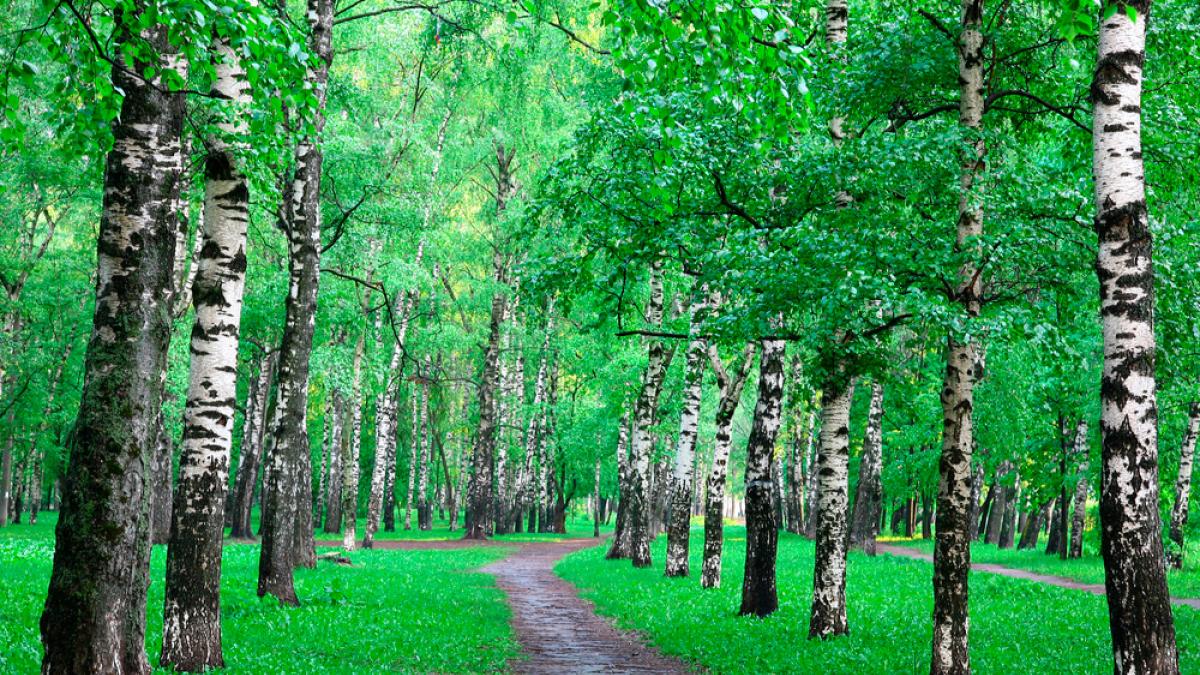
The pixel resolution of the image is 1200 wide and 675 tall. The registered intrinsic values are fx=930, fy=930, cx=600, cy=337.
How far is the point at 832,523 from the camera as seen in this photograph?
1306 centimetres

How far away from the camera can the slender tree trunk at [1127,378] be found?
23.1 ft

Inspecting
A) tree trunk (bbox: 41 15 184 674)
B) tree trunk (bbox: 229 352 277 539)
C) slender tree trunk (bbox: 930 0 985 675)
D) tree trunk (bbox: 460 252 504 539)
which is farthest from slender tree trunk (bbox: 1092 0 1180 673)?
tree trunk (bbox: 460 252 504 539)

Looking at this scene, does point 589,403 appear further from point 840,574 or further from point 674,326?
point 840,574

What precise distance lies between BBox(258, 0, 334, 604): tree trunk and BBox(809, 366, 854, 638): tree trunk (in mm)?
8752

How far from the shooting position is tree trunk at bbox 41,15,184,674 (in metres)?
6.55

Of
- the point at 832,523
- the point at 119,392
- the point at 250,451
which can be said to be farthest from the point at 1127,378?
the point at 250,451

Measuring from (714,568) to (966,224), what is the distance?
11.1m

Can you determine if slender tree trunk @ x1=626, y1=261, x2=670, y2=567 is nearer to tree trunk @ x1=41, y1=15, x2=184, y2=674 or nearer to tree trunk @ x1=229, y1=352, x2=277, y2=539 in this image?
tree trunk @ x1=229, y1=352, x2=277, y2=539

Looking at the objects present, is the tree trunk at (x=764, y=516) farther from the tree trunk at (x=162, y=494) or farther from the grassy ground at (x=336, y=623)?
the tree trunk at (x=162, y=494)

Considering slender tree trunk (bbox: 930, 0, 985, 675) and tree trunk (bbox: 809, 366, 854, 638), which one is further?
tree trunk (bbox: 809, 366, 854, 638)

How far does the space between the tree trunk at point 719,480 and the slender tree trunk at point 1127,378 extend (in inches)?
442

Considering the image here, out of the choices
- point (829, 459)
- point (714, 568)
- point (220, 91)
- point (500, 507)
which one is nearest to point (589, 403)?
point (500, 507)

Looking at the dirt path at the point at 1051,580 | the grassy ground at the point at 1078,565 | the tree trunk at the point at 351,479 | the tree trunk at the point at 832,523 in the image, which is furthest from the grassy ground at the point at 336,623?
the grassy ground at the point at 1078,565

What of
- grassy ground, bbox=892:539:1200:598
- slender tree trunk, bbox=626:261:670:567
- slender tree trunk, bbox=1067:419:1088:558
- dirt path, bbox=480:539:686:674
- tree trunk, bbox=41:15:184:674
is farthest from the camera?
slender tree trunk, bbox=1067:419:1088:558
